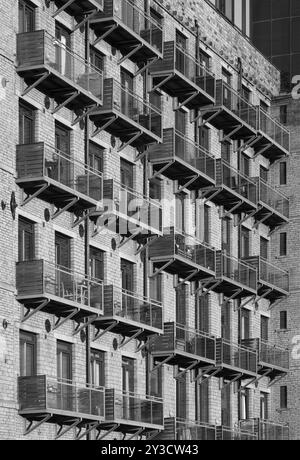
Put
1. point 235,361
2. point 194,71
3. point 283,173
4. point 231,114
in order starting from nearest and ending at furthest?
point 194,71 < point 235,361 < point 231,114 < point 283,173

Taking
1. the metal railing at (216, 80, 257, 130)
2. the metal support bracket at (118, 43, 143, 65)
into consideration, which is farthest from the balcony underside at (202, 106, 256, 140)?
the metal support bracket at (118, 43, 143, 65)

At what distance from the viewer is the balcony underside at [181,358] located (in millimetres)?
66812

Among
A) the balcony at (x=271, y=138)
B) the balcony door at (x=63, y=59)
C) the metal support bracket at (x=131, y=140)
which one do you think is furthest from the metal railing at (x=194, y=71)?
the balcony door at (x=63, y=59)

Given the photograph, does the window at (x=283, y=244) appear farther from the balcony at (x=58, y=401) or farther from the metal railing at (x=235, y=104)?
the balcony at (x=58, y=401)

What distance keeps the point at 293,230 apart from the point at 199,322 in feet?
40.3

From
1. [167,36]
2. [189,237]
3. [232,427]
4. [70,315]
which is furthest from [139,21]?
[232,427]

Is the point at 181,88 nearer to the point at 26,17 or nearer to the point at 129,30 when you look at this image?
the point at 129,30

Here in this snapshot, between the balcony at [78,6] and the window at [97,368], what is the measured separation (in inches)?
528

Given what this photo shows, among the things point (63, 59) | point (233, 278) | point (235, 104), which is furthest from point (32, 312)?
point (235, 104)

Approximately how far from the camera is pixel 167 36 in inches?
2840

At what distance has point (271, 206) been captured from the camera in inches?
3162

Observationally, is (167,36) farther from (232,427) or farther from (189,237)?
(232,427)

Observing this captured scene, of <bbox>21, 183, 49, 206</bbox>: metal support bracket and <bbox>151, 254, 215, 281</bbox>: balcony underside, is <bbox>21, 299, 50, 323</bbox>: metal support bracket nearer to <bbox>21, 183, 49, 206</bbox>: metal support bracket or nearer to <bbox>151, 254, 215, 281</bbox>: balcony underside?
<bbox>21, 183, 49, 206</bbox>: metal support bracket

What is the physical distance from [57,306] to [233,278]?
54.2 feet
